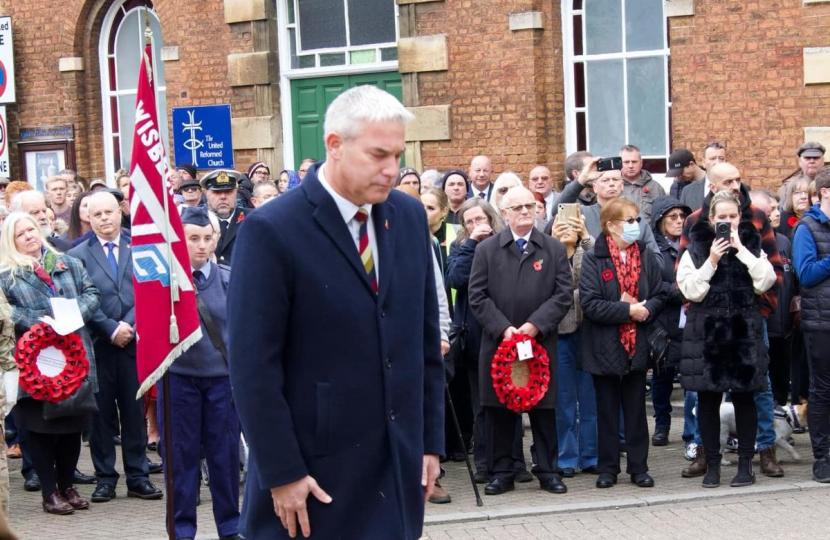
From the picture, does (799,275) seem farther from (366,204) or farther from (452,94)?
(452,94)

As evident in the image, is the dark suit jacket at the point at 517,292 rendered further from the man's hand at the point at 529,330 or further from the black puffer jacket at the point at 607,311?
the black puffer jacket at the point at 607,311

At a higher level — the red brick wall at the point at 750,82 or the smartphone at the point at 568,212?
the red brick wall at the point at 750,82

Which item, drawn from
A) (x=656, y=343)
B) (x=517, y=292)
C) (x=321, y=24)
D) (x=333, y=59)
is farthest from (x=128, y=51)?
(x=656, y=343)

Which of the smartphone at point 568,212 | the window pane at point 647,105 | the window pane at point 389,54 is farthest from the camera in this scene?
the window pane at point 389,54

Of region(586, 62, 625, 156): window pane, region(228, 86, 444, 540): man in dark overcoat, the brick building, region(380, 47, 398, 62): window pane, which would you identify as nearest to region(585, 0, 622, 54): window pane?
the brick building

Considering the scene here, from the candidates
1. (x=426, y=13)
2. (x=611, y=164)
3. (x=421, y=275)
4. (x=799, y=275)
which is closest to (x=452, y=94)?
(x=426, y=13)

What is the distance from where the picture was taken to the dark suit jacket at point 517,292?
8.97m

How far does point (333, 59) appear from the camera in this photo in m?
17.4

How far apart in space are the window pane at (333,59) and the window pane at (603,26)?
3.48m

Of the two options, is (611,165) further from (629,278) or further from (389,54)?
(389,54)

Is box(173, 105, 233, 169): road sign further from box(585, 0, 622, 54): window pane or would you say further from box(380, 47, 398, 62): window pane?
box(585, 0, 622, 54): window pane

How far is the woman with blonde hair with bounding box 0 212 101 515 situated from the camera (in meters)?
8.80

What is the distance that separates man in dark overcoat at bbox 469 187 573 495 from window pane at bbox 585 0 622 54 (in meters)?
6.75

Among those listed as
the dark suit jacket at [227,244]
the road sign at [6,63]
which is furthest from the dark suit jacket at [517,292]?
the road sign at [6,63]
